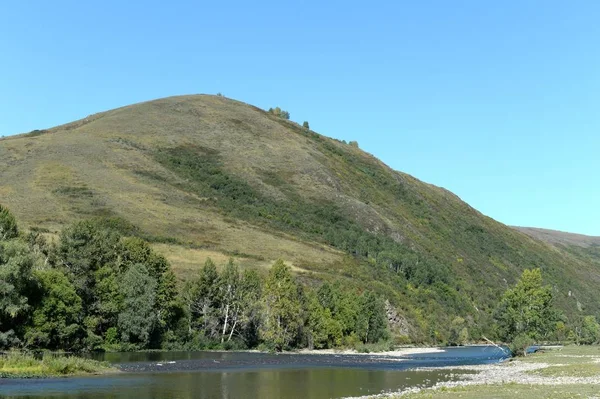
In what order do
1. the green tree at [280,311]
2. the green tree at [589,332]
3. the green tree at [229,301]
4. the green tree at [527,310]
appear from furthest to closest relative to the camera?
the green tree at [589,332] < the green tree at [229,301] < the green tree at [527,310] < the green tree at [280,311]

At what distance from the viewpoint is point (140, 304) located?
99.1m

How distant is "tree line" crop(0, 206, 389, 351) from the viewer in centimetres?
8231

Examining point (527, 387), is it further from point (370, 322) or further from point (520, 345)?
point (370, 322)

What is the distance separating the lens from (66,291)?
3487 inches

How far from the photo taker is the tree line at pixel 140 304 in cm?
8231

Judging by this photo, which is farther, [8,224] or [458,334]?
[458,334]

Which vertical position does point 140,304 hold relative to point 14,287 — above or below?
below

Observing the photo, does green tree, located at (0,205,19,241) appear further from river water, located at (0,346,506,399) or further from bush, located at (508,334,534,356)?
bush, located at (508,334,534,356)

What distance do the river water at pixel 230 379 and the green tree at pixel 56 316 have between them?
6282 mm

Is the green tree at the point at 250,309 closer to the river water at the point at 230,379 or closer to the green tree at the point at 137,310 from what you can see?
the green tree at the point at 137,310

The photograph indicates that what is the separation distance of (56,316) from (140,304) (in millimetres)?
15517

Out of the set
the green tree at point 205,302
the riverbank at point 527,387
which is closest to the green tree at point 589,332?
the green tree at point 205,302

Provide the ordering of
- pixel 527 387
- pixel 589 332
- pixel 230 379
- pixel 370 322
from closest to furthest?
pixel 527 387
pixel 230 379
pixel 370 322
pixel 589 332

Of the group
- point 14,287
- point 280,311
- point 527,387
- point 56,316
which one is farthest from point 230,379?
point 280,311
